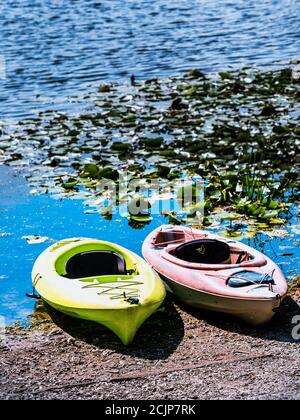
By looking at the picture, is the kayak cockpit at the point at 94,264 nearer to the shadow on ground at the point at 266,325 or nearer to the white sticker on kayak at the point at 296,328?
the shadow on ground at the point at 266,325

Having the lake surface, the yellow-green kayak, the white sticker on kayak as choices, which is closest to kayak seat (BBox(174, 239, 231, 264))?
the yellow-green kayak

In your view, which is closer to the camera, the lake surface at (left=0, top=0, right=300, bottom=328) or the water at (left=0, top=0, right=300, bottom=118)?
the lake surface at (left=0, top=0, right=300, bottom=328)

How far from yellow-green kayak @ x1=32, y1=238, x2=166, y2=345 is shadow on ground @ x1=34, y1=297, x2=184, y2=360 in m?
0.13

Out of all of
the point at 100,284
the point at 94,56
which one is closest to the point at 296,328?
the point at 100,284

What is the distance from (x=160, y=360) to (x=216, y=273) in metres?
1.05

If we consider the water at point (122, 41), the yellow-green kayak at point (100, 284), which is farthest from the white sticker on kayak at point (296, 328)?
the water at point (122, 41)

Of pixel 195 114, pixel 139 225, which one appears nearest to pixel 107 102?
pixel 195 114

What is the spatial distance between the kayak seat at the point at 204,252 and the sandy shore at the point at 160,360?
0.53 metres

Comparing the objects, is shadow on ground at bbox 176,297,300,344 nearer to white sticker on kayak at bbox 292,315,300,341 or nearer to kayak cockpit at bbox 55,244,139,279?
white sticker on kayak at bbox 292,315,300,341

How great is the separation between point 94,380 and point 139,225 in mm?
3338

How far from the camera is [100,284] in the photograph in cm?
692

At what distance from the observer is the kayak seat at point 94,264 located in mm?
7453

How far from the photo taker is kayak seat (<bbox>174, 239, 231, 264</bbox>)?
759 centimetres

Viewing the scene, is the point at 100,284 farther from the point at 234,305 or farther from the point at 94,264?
the point at 234,305
